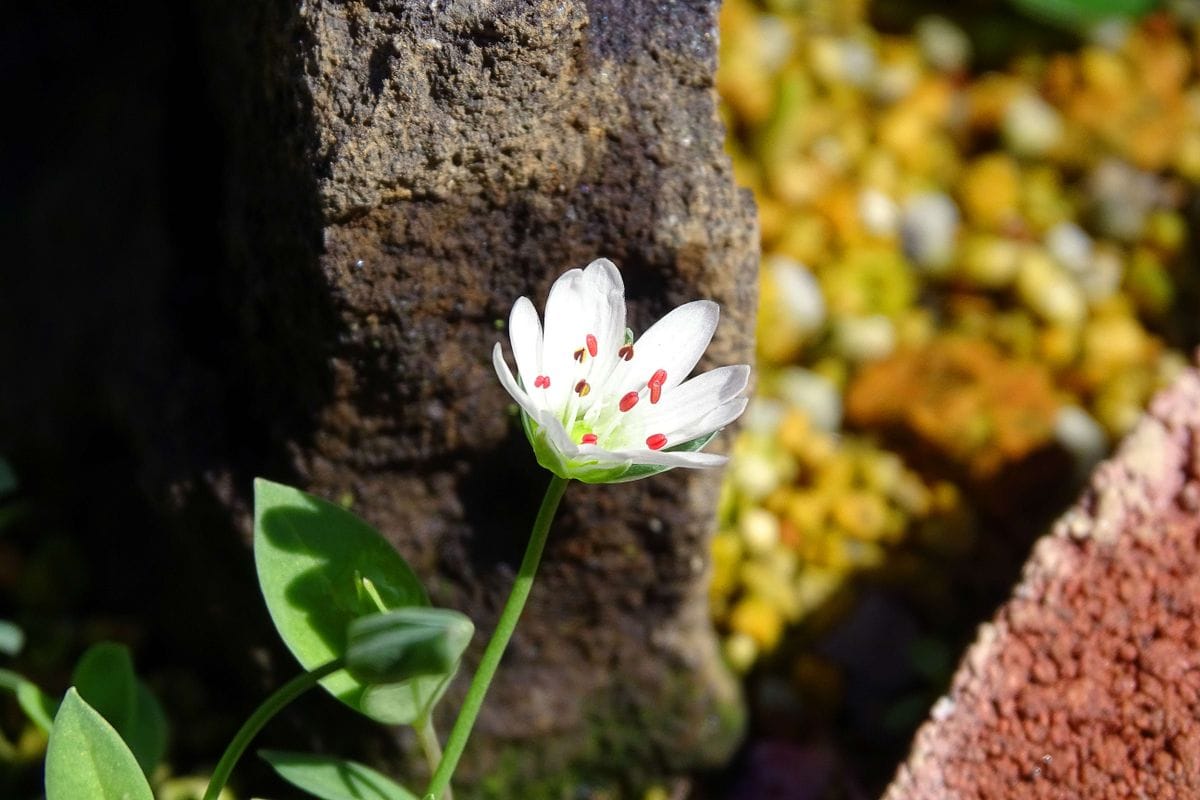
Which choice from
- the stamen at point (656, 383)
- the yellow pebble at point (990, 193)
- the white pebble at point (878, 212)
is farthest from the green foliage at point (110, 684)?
the yellow pebble at point (990, 193)

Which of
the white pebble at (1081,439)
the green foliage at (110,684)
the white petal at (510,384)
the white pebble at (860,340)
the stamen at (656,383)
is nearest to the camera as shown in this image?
the white petal at (510,384)

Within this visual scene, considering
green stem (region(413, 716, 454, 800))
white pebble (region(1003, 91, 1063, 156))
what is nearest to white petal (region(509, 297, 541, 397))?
green stem (region(413, 716, 454, 800))

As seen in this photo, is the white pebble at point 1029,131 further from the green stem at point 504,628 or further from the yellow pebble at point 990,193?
the green stem at point 504,628

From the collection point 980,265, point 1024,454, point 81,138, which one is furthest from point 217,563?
point 980,265

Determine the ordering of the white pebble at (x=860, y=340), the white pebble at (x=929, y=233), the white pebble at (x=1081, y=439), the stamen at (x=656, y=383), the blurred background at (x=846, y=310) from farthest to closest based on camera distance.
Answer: the white pebble at (x=929, y=233) → the white pebble at (x=860, y=340) → the white pebble at (x=1081, y=439) → the blurred background at (x=846, y=310) → the stamen at (x=656, y=383)

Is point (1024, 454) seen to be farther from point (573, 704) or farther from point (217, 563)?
point (217, 563)

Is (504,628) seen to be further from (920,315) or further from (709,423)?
(920,315)

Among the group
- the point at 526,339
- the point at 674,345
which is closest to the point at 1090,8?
the point at 674,345
